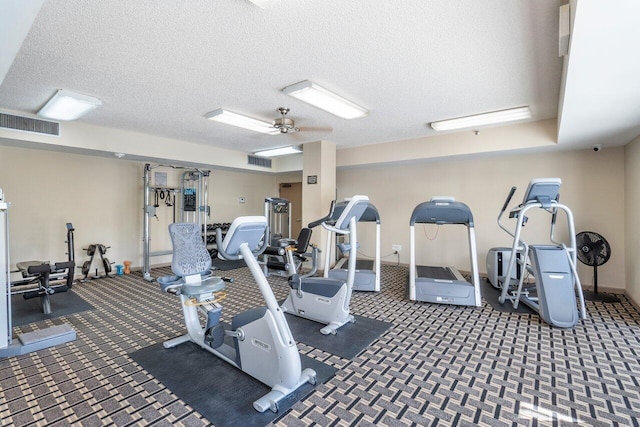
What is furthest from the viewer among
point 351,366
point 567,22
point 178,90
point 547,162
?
point 547,162

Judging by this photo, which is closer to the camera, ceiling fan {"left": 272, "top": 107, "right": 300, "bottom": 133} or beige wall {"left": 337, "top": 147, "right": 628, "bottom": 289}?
ceiling fan {"left": 272, "top": 107, "right": 300, "bottom": 133}

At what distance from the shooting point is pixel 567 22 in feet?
6.09

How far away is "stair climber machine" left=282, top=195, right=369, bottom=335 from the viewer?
3.16 metres

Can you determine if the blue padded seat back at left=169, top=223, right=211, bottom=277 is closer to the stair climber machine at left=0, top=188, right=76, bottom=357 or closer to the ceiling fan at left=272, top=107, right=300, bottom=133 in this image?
the stair climber machine at left=0, top=188, right=76, bottom=357

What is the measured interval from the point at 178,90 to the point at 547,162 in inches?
225

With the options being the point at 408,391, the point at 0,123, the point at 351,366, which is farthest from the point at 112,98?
the point at 408,391

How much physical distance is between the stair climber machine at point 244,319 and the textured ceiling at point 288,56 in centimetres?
145

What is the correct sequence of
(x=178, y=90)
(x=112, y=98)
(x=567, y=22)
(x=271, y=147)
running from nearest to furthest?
(x=567, y=22) → (x=178, y=90) → (x=112, y=98) → (x=271, y=147)

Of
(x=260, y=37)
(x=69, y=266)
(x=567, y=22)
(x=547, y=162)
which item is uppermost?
(x=260, y=37)

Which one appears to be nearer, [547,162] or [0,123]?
[0,123]

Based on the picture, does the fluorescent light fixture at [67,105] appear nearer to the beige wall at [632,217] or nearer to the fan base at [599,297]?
the beige wall at [632,217]

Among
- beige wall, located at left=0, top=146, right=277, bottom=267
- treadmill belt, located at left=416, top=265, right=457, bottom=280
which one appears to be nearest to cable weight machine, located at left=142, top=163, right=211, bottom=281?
beige wall, located at left=0, top=146, right=277, bottom=267

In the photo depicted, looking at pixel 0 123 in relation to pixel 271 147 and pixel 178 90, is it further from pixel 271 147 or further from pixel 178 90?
pixel 271 147

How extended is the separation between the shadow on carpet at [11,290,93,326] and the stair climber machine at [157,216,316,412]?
200 centimetres
